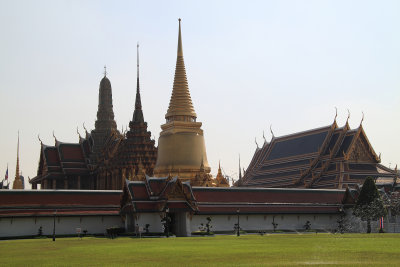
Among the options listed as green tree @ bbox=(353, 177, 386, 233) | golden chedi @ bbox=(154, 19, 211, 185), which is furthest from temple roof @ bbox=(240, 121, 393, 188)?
green tree @ bbox=(353, 177, 386, 233)

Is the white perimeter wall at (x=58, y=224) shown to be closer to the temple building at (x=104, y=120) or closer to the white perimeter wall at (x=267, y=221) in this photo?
the white perimeter wall at (x=267, y=221)

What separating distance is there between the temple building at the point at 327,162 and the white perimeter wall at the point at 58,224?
85.5 feet

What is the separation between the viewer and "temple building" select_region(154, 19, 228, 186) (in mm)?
73562

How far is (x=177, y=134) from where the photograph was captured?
74.9 metres

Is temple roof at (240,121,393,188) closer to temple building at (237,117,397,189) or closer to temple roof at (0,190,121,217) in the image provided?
temple building at (237,117,397,189)

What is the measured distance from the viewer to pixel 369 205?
167 feet

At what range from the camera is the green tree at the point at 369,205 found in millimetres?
49750

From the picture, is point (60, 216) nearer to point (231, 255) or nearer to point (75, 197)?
point (75, 197)

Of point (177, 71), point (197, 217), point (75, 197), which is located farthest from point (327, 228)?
point (177, 71)

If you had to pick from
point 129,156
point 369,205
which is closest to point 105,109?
point 129,156

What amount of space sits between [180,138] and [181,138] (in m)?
0.13

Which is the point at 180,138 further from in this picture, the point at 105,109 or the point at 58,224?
the point at 58,224

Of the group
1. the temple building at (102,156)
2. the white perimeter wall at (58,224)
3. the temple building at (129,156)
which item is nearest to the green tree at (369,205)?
the white perimeter wall at (58,224)

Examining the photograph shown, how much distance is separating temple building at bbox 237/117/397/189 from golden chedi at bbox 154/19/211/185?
9.16m
